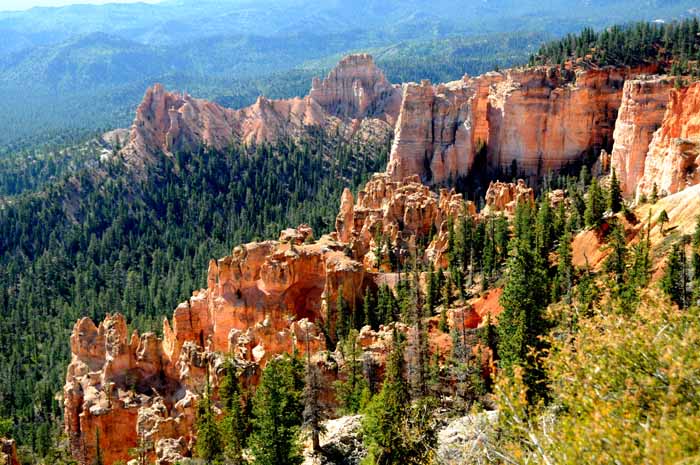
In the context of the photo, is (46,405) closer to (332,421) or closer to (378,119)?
(332,421)

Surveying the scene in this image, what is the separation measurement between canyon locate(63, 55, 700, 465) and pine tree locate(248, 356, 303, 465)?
23.9ft

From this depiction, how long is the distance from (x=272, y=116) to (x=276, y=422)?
124m

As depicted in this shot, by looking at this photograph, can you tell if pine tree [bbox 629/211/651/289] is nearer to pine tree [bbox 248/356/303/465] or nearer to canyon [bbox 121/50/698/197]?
canyon [bbox 121/50/698/197]

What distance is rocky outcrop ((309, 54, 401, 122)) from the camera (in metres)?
148

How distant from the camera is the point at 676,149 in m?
54.8

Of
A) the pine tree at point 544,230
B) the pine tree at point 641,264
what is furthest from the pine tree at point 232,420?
the pine tree at point 544,230

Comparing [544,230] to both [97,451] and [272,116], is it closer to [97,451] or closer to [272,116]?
[97,451]

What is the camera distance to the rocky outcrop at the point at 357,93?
14825cm

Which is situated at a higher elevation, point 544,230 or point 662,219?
point 662,219

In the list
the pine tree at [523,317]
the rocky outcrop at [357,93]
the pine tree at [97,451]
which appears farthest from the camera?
the rocky outcrop at [357,93]

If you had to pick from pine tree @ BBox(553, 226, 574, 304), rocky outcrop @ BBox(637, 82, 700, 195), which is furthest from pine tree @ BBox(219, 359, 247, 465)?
rocky outcrop @ BBox(637, 82, 700, 195)

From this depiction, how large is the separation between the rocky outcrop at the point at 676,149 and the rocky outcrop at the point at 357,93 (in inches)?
3345

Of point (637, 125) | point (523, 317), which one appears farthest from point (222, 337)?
point (637, 125)

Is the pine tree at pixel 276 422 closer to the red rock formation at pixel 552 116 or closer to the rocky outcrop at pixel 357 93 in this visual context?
the red rock formation at pixel 552 116
